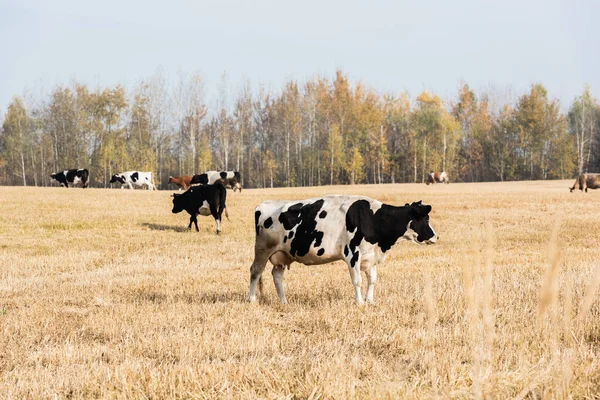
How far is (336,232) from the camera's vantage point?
343 inches

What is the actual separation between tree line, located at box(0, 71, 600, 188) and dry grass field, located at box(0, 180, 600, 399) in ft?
200

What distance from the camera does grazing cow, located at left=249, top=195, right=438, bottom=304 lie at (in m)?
8.66

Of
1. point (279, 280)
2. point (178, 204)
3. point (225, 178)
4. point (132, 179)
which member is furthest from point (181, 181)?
point (279, 280)

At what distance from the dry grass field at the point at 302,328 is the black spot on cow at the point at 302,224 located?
33.8 inches

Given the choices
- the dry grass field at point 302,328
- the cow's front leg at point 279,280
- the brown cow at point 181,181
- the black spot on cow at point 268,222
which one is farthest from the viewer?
the brown cow at point 181,181

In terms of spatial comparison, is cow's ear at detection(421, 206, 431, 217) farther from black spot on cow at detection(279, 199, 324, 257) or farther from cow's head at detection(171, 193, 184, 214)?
cow's head at detection(171, 193, 184, 214)

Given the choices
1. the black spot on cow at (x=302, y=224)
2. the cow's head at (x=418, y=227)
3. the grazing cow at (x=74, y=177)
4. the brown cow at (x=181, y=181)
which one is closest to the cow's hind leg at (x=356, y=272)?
the black spot on cow at (x=302, y=224)

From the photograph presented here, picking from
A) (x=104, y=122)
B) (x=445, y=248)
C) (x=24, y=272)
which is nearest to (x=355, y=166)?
(x=104, y=122)

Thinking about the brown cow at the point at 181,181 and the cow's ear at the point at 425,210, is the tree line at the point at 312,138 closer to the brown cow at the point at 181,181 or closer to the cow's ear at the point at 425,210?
the brown cow at the point at 181,181

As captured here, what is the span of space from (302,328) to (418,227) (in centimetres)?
307

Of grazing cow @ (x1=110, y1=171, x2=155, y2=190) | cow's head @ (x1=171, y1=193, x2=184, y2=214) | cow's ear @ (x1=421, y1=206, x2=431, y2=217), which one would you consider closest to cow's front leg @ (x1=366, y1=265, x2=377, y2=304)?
cow's ear @ (x1=421, y1=206, x2=431, y2=217)

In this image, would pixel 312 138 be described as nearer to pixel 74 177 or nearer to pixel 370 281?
pixel 74 177

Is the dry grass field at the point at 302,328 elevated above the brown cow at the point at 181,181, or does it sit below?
below

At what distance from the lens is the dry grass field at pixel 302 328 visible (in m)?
4.14
